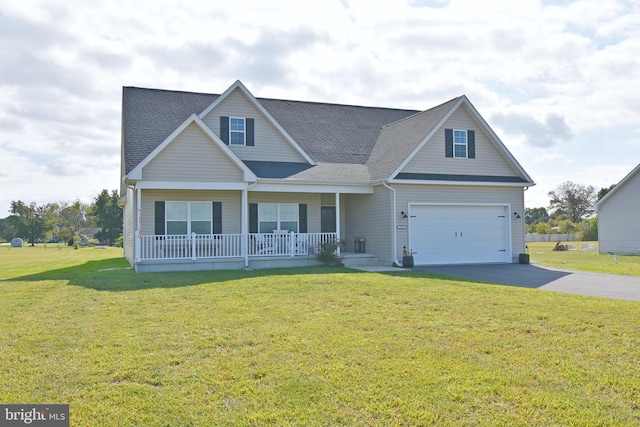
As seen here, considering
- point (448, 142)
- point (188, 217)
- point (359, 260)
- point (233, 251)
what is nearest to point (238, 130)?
point (188, 217)

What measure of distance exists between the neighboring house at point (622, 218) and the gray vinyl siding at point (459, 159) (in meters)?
12.6

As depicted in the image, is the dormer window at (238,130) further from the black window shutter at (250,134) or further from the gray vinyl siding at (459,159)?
the gray vinyl siding at (459,159)

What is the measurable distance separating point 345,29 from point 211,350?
1090 centimetres

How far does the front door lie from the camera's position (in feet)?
65.8

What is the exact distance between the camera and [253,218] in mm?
18656

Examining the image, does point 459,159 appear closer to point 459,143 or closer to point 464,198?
point 459,143

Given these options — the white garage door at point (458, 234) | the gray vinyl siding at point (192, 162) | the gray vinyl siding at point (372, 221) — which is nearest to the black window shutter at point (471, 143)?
the white garage door at point (458, 234)

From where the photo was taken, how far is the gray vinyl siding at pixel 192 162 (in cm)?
1586

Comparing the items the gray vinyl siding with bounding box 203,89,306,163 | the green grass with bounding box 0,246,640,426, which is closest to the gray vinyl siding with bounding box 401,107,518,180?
the gray vinyl siding with bounding box 203,89,306,163

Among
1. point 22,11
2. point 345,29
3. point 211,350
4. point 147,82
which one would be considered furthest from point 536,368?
point 147,82

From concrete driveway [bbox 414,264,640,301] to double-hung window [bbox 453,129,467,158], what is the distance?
4.22 m

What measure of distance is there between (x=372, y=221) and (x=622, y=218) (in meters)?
17.7

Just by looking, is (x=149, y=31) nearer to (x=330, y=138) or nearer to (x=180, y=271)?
(x=180, y=271)

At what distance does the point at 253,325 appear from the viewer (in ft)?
24.5
